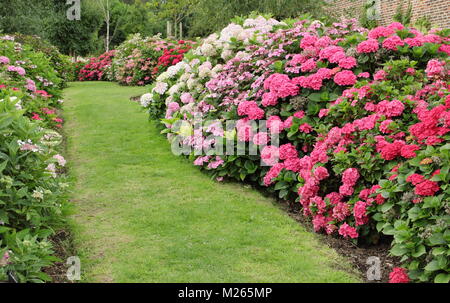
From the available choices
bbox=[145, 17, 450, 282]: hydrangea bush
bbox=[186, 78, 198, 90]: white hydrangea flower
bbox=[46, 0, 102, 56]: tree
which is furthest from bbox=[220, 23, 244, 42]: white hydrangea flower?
bbox=[46, 0, 102, 56]: tree

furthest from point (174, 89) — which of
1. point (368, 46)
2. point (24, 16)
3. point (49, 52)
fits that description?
point (24, 16)

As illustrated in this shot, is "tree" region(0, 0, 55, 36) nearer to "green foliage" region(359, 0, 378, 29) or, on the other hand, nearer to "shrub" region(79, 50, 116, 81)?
"shrub" region(79, 50, 116, 81)

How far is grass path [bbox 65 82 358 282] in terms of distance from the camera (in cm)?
385

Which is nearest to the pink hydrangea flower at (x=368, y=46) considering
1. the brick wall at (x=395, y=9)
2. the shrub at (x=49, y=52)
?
the brick wall at (x=395, y=9)

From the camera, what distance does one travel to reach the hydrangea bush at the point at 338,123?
3.71 metres

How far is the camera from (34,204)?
11.8ft

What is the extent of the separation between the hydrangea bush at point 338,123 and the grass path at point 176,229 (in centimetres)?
35

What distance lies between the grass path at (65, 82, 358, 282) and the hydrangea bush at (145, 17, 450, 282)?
13.9 inches

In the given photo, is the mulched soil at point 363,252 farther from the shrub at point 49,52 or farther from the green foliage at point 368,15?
the shrub at point 49,52

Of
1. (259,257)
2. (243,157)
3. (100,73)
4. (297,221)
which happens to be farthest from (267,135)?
(100,73)

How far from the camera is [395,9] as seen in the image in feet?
49.1

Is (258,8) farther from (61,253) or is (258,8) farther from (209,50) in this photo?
(61,253)

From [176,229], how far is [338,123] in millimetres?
2012

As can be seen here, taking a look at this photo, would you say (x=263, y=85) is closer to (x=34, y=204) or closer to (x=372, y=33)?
(x=372, y=33)
